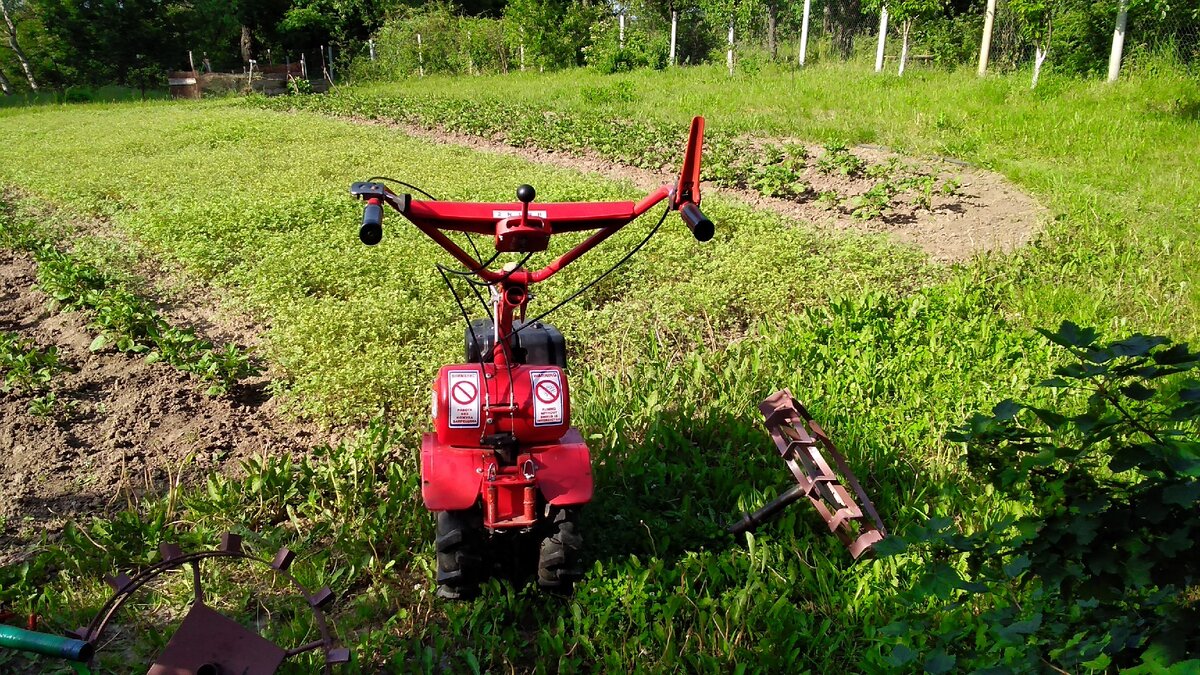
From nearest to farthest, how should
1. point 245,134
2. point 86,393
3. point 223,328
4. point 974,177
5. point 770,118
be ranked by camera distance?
point 86,393
point 223,328
point 974,177
point 770,118
point 245,134

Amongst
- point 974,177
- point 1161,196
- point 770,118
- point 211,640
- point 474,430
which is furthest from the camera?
point 770,118

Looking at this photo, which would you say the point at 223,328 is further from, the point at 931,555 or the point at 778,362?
the point at 931,555

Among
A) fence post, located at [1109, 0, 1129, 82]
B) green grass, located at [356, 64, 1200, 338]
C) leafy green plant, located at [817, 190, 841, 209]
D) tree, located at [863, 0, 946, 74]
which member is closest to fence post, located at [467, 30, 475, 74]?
green grass, located at [356, 64, 1200, 338]

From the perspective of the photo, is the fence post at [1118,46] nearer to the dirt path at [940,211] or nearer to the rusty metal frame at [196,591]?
the dirt path at [940,211]

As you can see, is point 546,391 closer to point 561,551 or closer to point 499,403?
point 499,403

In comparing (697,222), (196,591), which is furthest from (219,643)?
(697,222)

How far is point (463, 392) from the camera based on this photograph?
102 inches

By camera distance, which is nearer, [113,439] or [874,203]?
[113,439]

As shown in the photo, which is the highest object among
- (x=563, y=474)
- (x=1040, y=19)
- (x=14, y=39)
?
(x=14, y=39)

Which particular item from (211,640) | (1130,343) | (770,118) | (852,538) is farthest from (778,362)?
(770,118)

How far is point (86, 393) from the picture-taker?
14.1 feet

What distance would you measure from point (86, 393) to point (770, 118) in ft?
27.3

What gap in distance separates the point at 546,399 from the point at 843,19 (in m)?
20.9

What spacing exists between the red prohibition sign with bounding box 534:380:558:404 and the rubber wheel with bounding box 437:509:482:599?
0.42 meters
